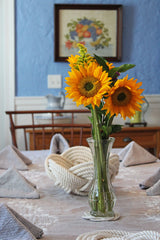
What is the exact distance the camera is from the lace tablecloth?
876mm

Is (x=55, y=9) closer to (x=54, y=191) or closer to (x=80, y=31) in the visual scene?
(x=80, y=31)

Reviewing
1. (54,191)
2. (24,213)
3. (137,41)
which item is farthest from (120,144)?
(24,213)

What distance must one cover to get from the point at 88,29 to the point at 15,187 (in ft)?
8.26

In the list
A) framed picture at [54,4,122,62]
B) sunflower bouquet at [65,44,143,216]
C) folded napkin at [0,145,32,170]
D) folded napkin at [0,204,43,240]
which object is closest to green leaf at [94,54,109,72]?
sunflower bouquet at [65,44,143,216]

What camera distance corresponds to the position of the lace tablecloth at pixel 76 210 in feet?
2.88

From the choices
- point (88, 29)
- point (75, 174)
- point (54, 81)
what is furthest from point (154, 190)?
point (88, 29)

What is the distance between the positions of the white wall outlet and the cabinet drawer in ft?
2.40

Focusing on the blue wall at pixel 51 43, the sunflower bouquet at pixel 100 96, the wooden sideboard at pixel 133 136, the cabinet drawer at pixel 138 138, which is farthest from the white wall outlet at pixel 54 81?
the sunflower bouquet at pixel 100 96

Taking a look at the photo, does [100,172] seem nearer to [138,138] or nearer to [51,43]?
[138,138]

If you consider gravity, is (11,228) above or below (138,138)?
above

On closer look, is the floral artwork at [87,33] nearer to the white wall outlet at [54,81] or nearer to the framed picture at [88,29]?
the framed picture at [88,29]

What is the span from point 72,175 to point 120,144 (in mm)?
2089

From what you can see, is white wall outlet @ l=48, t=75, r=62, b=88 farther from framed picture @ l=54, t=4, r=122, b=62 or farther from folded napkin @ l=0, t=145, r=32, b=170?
folded napkin @ l=0, t=145, r=32, b=170

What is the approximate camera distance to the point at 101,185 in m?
0.95
